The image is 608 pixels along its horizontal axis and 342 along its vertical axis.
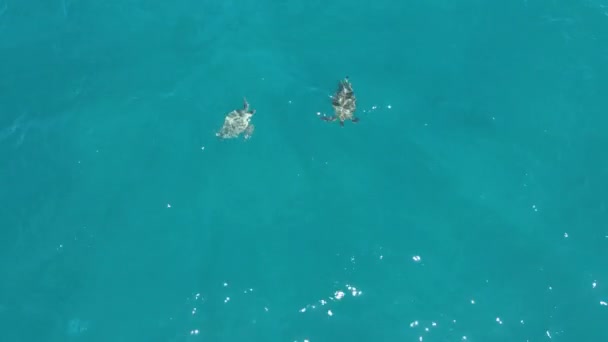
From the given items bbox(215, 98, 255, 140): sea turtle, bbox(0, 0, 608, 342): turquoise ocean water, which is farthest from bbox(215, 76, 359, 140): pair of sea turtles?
bbox(0, 0, 608, 342): turquoise ocean water

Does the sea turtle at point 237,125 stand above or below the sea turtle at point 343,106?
below

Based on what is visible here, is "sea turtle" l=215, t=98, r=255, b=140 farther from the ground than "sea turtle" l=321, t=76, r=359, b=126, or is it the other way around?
"sea turtle" l=321, t=76, r=359, b=126

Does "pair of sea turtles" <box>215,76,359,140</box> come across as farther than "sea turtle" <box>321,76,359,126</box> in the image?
No

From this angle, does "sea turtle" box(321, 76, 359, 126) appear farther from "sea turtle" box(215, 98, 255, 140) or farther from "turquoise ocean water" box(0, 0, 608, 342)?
"sea turtle" box(215, 98, 255, 140)

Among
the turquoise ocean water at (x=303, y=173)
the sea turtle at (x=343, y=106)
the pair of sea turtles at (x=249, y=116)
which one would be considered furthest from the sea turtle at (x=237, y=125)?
the sea turtle at (x=343, y=106)

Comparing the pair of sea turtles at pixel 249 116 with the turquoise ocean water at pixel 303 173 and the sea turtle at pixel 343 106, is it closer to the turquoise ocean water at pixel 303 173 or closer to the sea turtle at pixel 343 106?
the sea turtle at pixel 343 106

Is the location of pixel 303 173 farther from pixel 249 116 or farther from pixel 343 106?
pixel 249 116

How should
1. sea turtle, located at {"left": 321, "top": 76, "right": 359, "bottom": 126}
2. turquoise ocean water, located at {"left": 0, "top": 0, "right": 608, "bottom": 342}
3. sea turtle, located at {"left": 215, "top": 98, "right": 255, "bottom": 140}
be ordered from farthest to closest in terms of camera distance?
1. sea turtle, located at {"left": 321, "top": 76, "right": 359, "bottom": 126}
2. sea turtle, located at {"left": 215, "top": 98, "right": 255, "bottom": 140}
3. turquoise ocean water, located at {"left": 0, "top": 0, "right": 608, "bottom": 342}
